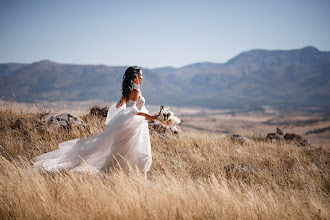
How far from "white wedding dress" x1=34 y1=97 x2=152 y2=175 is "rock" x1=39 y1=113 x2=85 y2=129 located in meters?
2.39

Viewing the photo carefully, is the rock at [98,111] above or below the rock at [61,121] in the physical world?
above

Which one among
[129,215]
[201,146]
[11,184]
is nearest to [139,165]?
[129,215]

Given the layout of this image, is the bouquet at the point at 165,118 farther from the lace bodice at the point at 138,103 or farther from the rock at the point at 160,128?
the rock at the point at 160,128

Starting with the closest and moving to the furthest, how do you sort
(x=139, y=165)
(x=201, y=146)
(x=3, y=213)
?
(x=3, y=213) < (x=139, y=165) < (x=201, y=146)

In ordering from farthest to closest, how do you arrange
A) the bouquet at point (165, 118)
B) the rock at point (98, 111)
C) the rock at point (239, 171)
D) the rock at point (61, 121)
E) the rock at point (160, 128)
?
the rock at point (98, 111)
the rock at point (160, 128)
the rock at point (61, 121)
the rock at point (239, 171)
the bouquet at point (165, 118)

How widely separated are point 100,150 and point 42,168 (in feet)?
3.85

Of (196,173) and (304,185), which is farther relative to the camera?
(196,173)

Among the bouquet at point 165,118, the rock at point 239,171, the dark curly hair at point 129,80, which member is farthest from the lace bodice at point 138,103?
the rock at point 239,171

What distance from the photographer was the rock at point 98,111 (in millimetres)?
8248

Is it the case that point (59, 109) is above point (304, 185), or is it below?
above

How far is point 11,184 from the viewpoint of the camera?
123 inches

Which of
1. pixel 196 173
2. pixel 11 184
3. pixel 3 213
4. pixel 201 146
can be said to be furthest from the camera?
pixel 201 146

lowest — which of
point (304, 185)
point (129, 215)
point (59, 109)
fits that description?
point (304, 185)

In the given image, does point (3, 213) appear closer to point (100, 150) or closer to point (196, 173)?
point (100, 150)
